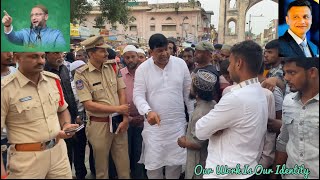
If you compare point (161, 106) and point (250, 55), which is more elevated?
point (250, 55)

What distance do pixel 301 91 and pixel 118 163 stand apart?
2100mm

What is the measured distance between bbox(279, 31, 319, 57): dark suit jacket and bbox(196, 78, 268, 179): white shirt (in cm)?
28

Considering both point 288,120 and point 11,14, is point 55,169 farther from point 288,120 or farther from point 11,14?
point 288,120

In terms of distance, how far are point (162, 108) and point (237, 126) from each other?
1.23 m

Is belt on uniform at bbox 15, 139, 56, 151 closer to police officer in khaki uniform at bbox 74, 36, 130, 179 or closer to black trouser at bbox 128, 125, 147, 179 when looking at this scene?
police officer in khaki uniform at bbox 74, 36, 130, 179

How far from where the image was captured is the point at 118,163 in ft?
11.3

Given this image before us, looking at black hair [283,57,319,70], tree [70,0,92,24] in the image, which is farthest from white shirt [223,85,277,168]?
tree [70,0,92,24]

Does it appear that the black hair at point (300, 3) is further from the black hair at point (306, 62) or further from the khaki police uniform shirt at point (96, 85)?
the khaki police uniform shirt at point (96, 85)

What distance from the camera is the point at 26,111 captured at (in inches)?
92.6

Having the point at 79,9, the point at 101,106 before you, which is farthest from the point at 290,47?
the point at 79,9

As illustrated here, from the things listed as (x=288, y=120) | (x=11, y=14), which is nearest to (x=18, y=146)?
(x=11, y=14)

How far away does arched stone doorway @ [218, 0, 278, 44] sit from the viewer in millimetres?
37594

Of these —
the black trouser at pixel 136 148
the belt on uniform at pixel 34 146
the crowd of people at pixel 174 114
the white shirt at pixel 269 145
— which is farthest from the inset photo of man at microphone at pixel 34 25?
the black trouser at pixel 136 148

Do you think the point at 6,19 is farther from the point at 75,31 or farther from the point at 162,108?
the point at 75,31
